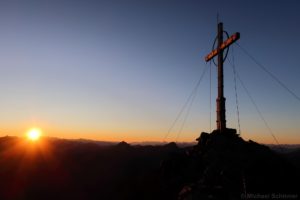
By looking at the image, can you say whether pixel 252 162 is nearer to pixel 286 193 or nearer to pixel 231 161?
pixel 231 161

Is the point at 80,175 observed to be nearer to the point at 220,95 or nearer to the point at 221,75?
the point at 220,95

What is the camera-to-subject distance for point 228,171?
18.8 meters

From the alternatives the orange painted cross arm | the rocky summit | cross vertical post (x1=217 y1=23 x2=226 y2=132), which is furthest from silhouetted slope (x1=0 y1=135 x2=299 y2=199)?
the orange painted cross arm

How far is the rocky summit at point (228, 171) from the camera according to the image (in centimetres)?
1722

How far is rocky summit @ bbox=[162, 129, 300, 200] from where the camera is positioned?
1722cm

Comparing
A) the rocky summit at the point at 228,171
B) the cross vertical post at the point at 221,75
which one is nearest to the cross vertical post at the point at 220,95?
the cross vertical post at the point at 221,75

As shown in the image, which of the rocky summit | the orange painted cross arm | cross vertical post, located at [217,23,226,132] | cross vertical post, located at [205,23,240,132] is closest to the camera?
the rocky summit

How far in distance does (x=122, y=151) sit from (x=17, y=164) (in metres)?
16.9

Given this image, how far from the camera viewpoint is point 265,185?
18.0 meters

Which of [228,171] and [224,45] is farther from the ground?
[224,45]

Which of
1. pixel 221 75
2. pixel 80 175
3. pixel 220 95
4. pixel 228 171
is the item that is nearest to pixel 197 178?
pixel 228 171

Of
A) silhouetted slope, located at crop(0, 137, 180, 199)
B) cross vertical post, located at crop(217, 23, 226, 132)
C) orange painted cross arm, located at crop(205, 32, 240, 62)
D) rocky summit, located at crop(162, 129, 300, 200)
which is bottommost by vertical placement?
silhouetted slope, located at crop(0, 137, 180, 199)

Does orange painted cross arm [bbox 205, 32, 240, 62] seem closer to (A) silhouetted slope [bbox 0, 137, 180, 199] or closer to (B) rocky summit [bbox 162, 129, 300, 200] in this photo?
(B) rocky summit [bbox 162, 129, 300, 200]

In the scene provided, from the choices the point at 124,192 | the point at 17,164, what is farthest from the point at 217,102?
the point at 17,164
